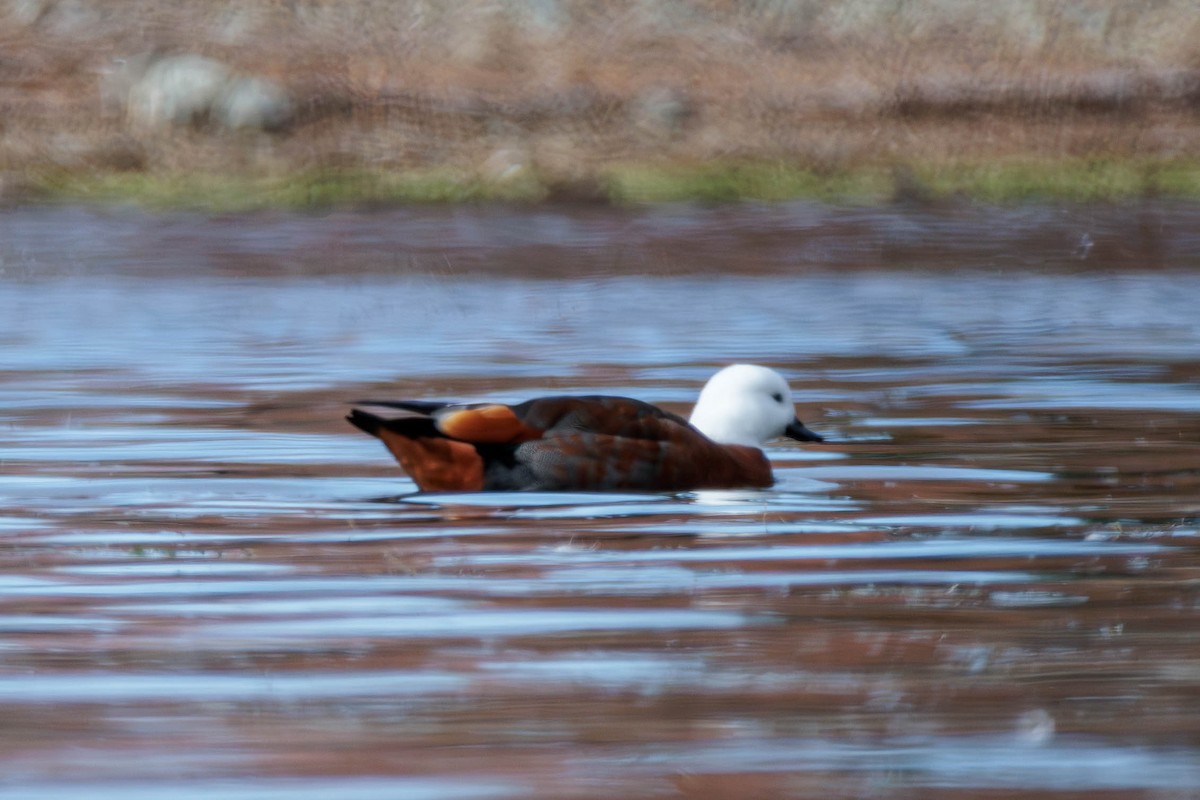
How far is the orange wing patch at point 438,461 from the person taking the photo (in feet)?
23.4

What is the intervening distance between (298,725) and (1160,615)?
1.84m

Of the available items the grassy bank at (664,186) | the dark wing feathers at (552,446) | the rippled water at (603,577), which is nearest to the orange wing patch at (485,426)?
the dark wing feathers at (552,446)

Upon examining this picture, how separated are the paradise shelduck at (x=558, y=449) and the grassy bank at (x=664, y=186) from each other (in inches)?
559

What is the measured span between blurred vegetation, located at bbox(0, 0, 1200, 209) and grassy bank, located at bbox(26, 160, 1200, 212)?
1.8 inches

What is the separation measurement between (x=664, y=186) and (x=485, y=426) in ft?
51.7

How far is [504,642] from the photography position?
504 centimetres

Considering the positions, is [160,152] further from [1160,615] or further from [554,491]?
[1160,615]

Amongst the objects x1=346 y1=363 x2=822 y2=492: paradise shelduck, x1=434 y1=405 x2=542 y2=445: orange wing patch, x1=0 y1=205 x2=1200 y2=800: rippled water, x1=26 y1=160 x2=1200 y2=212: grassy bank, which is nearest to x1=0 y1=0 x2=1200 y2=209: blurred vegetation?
x1=26 y1=160 x2=1200 y2=212: grassy bank

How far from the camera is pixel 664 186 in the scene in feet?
74.9

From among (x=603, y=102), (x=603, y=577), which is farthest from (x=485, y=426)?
(x=603, y=102)

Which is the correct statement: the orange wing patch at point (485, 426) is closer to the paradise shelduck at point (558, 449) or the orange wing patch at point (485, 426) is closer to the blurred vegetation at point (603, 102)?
the paradise shelduck at point (558, 449)

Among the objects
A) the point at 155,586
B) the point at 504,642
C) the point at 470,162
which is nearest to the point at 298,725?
the point at 504,642

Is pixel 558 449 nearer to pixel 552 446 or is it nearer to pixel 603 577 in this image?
pixel 552 446

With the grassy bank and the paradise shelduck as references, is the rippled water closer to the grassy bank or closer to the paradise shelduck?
the paradise shelduck
